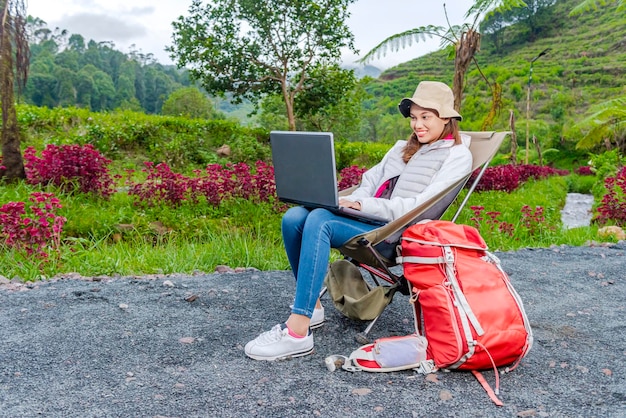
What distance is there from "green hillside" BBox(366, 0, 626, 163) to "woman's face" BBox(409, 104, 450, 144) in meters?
21.9

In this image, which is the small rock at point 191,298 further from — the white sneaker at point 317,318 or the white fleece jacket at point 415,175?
the white fleece jacket at point 415,175

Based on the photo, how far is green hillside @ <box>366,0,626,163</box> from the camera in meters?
28.6

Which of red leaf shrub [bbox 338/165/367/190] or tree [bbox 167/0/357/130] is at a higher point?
tree [bbox 167/0/357/130]

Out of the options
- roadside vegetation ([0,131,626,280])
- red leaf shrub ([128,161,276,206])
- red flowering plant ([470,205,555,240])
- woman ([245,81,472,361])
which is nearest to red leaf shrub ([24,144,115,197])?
roadside vegetation ([0,131,626,280])

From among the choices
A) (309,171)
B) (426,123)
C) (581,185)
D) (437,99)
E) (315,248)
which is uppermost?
(437,99)

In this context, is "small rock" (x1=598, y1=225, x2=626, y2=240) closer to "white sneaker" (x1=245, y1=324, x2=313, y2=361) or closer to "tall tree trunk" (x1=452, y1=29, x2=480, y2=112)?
"tall tree trunk" (x1=452, y1=29, x2=480, y2=112)

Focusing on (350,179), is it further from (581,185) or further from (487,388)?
(581,185)

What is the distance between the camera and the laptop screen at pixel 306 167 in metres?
2.31

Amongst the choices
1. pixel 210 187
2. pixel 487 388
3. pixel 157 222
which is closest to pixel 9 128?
pixel 157 222

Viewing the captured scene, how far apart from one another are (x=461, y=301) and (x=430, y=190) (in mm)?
560

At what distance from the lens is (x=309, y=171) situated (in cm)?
241

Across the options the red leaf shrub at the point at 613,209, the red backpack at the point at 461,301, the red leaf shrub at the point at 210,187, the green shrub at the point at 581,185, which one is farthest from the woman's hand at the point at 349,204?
the green shrub at the point at 581,185

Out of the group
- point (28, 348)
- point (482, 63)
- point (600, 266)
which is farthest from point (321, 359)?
point (482, 63)

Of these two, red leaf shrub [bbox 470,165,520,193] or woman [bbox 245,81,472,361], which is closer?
woman [bbox 245,81,472,361]
